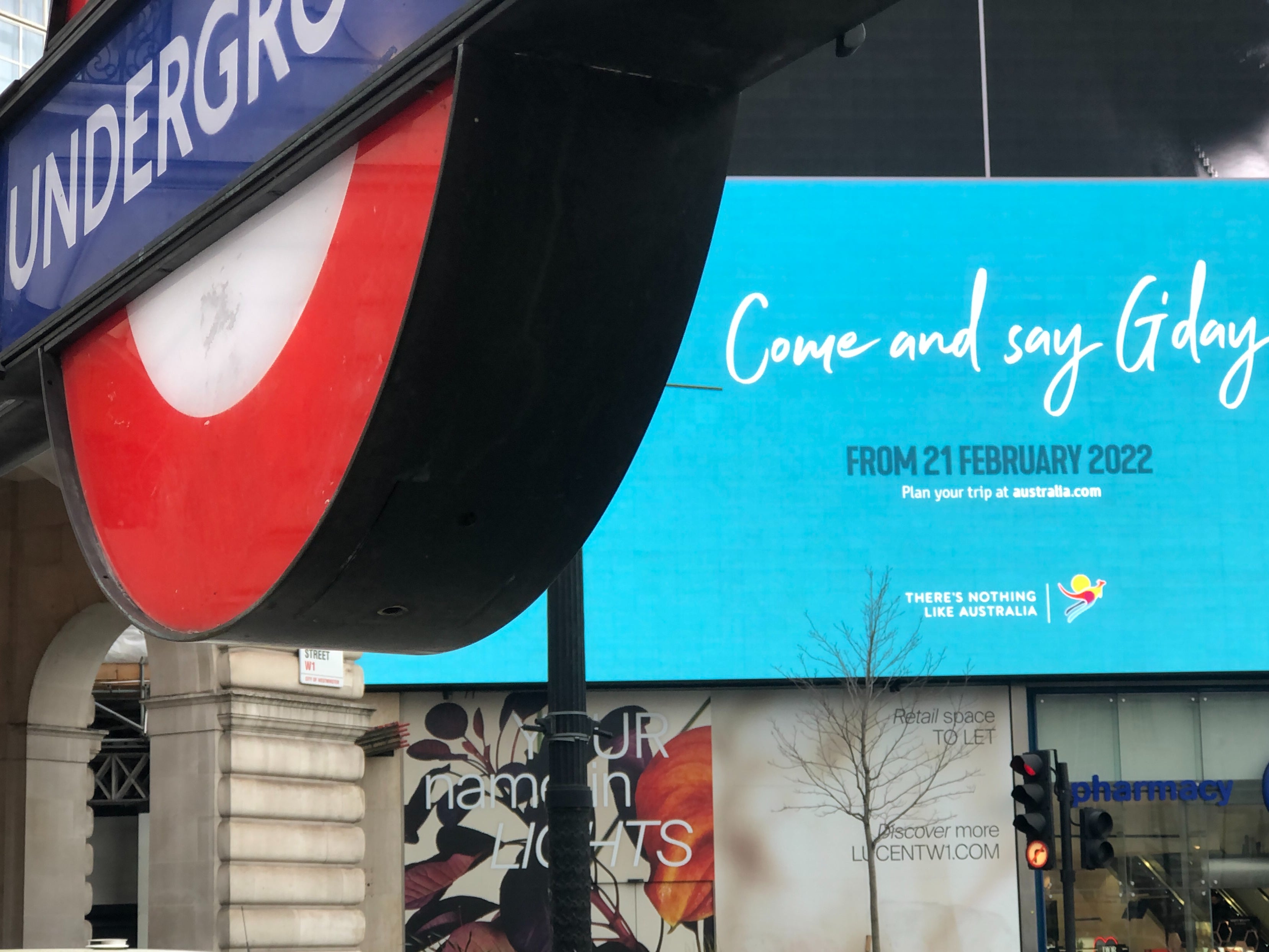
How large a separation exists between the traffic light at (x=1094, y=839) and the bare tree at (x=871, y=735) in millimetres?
13918

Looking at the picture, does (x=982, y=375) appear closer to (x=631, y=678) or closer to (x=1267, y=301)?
(x=1267, y=301)

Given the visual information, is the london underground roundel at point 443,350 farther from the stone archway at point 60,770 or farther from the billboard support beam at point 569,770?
the stone archway at point 60,770

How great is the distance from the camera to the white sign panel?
1161 cm

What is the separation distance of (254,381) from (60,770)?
7557 mm

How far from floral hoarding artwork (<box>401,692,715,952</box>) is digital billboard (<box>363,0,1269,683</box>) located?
1115mm

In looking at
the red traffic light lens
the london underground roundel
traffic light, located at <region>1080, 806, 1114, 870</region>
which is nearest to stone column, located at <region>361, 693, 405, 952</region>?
the red traffic light lens

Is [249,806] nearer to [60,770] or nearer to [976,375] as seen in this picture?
[60,770]

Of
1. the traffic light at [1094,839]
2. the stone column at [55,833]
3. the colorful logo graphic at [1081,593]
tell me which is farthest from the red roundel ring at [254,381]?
the colorful logo graphic at [1081,593]

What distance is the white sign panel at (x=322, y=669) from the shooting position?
11.6 meters

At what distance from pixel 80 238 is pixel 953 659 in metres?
29.3

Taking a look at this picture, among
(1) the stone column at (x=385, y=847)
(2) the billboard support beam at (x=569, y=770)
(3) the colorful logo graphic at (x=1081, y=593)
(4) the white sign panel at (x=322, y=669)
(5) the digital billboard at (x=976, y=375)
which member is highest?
(5) the digital billboard at (x=976, y=375)

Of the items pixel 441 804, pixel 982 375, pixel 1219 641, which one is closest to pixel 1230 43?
pixel 982 375

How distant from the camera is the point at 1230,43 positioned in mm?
33250

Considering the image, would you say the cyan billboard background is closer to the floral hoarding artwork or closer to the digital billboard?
the digital billboard
